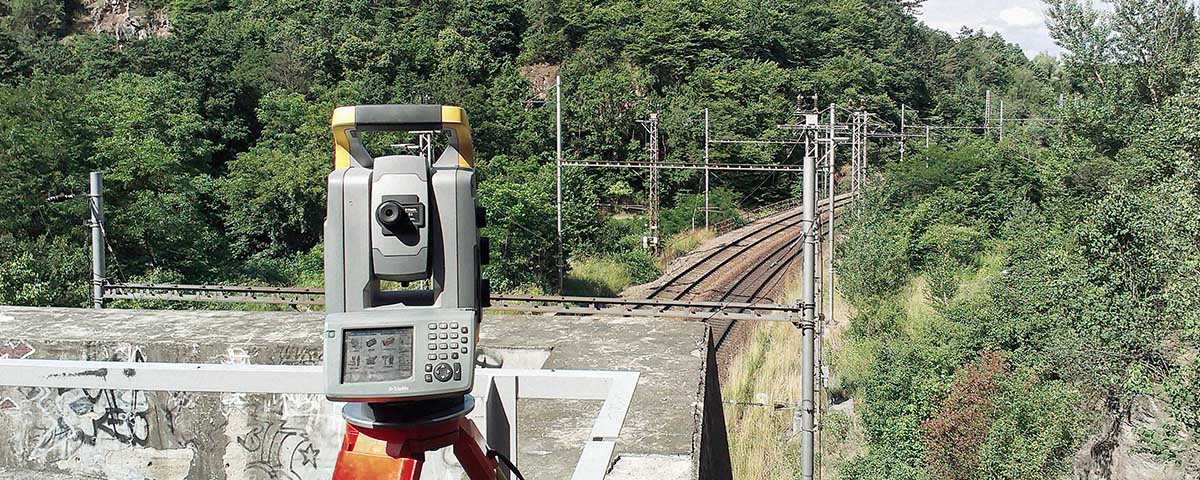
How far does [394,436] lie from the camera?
1.92m

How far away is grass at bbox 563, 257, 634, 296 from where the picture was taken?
20.1 metres

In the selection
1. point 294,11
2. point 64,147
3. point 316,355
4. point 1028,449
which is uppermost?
point 294,11

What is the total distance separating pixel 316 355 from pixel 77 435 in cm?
116

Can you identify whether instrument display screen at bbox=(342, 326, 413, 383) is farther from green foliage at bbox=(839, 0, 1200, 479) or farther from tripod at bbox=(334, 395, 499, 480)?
green foliage at bbox=(839, 0, 1200, 479)

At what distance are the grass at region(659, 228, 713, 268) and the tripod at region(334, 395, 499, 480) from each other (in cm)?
2136

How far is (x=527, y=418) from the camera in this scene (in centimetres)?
425

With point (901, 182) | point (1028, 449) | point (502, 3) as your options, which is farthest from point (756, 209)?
point (1028, 449)

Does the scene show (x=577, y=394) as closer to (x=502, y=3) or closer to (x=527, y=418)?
(x=527, y=418)

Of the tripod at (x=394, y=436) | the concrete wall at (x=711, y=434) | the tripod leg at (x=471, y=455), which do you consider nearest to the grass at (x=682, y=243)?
the concrete wall at (x=711, y=434)

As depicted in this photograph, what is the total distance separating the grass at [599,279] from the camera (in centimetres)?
2011

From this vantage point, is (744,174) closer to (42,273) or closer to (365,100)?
(365,100)

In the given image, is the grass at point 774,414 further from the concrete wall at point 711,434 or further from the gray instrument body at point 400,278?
the gray instrument body at point 400,278

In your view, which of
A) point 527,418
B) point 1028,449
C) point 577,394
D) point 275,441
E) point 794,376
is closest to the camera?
point 577,394

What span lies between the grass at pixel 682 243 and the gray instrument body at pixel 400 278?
2139 cm
